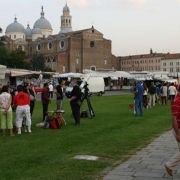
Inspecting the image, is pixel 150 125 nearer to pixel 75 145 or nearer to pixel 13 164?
pixel 75 145

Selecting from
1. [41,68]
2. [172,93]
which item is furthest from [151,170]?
[41,68]

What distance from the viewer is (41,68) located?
372 ft

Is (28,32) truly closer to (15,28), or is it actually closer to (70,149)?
(15,28)

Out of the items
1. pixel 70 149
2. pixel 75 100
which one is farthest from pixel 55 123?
pixel 70 149

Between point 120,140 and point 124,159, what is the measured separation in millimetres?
2722

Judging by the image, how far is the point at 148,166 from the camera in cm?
780

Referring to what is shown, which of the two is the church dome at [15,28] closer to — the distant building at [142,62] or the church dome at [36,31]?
the church dome at [36,31]

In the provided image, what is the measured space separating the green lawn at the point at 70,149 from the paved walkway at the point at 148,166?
238 mm

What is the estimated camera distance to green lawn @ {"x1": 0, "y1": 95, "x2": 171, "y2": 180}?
7219 mm

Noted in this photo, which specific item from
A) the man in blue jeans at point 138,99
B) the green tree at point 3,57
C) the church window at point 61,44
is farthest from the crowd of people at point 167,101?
the church window at point 61,44

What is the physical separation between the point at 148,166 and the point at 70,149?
8.19 ft

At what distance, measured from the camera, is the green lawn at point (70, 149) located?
7219 millimetres

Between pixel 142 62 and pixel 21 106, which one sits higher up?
pixel 142 62

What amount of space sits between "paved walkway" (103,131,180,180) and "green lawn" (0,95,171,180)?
24cm
